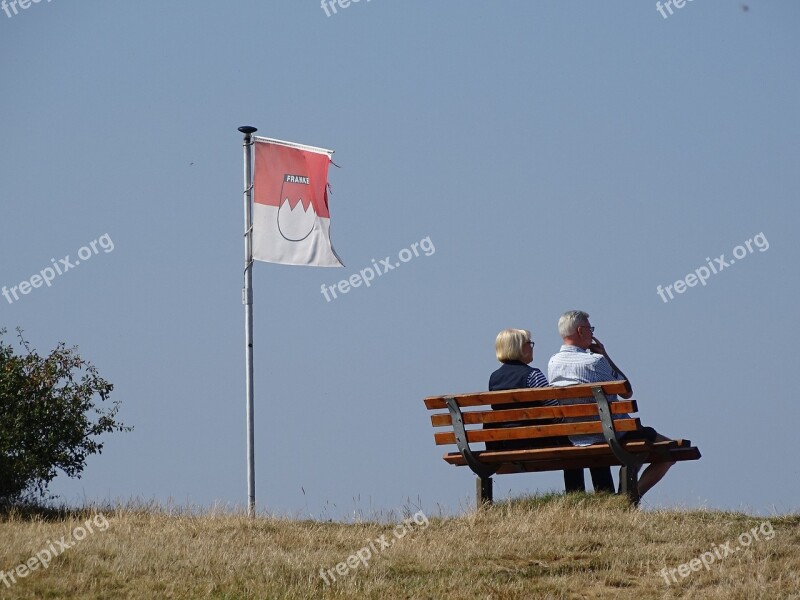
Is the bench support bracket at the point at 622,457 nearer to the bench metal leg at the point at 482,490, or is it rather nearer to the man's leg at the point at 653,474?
the man's leg at the point at 653,474

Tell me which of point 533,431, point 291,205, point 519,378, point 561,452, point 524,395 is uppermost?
point 291,205

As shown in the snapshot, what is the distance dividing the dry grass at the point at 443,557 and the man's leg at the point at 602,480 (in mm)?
437

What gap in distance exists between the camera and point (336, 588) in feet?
28.2

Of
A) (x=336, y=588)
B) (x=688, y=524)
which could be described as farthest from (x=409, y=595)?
(x=688, y=524)

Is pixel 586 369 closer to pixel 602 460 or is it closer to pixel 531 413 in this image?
pixel 531 413

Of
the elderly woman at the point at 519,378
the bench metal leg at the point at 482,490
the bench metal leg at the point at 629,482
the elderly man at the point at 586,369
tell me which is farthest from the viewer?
the bench metal leg at the point at 482,490

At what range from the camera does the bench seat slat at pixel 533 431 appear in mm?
10797

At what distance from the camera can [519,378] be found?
1153cm

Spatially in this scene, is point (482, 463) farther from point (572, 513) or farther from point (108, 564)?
point (108, 564)

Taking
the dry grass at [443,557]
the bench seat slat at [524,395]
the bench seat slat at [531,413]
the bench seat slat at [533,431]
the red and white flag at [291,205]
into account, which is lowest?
the dry grass at [443,557]

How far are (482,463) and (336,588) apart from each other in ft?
11.2

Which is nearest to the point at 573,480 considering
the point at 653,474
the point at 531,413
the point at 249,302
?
the point at 653,474

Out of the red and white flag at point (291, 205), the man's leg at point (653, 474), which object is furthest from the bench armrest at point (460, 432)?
the red and white flag at point (291, 205)

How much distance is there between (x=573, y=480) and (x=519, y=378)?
118cm
